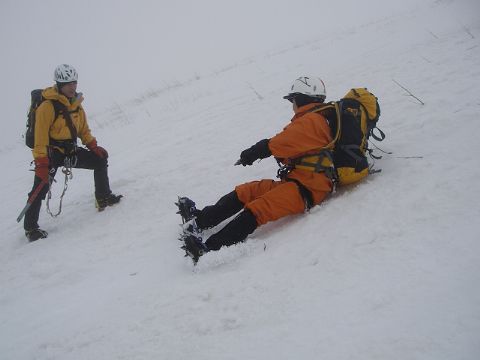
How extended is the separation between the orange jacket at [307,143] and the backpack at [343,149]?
→ 0.23 ft

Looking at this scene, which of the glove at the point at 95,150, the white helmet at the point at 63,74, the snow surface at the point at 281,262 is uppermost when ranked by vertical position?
the white helmet at the point at 63,74

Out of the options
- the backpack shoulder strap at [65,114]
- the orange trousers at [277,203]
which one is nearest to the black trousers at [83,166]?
the backpack shoulder strap at [65,114]

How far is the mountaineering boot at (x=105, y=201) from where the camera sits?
577 cm

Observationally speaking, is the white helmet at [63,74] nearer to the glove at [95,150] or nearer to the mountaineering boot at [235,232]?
the glove at [95,150]

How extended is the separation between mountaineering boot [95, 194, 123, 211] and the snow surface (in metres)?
0.15

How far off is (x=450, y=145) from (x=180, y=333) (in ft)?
10.8

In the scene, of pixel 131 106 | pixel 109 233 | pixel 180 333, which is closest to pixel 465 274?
pixel 180 333

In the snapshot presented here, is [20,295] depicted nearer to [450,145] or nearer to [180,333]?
[180,333]

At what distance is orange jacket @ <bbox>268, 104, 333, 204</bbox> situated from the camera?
3.74 meters

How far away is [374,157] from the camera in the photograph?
4.16 metres

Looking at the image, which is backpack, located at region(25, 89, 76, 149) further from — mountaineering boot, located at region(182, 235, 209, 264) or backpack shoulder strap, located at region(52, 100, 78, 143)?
mountaineering boot, located at region(182, 235, 209, 264)

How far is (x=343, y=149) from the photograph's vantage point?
382 centimetres

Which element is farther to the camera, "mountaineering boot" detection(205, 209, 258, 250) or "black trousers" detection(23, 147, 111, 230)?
"black trousers" detection(23, 147, 111, 230)

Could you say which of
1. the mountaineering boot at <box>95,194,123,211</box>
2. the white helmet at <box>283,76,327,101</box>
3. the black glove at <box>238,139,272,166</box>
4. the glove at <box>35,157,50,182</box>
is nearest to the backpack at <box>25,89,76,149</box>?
the glove at <box>35,157,50,182</box>
